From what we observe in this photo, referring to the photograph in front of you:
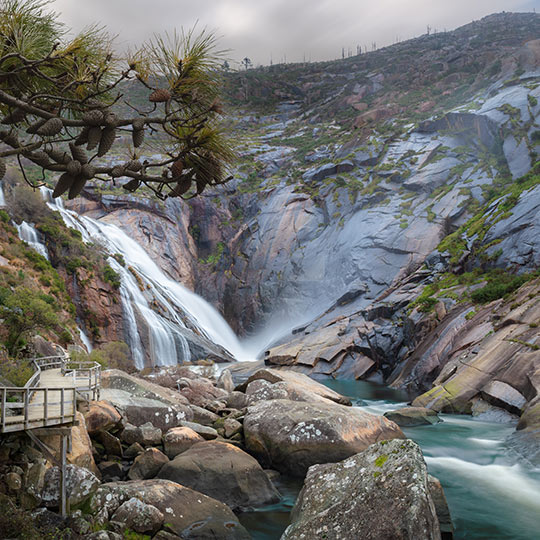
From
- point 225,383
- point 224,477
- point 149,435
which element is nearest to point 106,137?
point 224,477

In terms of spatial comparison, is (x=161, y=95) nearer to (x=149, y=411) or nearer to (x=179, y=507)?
(x=179, y=507)

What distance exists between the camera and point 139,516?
789 cm

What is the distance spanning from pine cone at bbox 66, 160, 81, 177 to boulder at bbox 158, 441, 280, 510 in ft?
24.1

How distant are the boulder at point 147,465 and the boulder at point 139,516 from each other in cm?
217

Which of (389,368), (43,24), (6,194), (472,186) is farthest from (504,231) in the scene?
(6,194)

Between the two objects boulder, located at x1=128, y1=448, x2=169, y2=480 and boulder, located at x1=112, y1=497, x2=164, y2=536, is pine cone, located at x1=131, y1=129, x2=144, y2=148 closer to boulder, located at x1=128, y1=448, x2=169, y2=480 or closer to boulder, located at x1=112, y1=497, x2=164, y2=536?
boulder, located at x1=112, y1=497, x2=164, y2=536

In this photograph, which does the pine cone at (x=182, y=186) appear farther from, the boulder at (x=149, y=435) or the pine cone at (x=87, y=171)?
the boulder at (x=149, y=435)

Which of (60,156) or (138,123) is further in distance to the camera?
(138,123)

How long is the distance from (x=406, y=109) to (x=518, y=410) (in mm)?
58964

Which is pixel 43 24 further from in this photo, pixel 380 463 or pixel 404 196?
pixel 404 196

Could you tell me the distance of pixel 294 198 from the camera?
188ft

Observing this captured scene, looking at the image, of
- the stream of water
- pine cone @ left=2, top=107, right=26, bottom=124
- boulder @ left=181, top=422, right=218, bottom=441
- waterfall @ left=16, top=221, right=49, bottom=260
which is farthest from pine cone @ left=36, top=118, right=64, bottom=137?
waterfall @ left=16, top=221, right=49, bottom=260

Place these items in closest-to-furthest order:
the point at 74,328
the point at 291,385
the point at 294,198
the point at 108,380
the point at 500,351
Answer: the point at 108,380
the point at 291,385
the point at 500,351
the point at 74,328
the point at 294,198

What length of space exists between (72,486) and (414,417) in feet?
41.2
